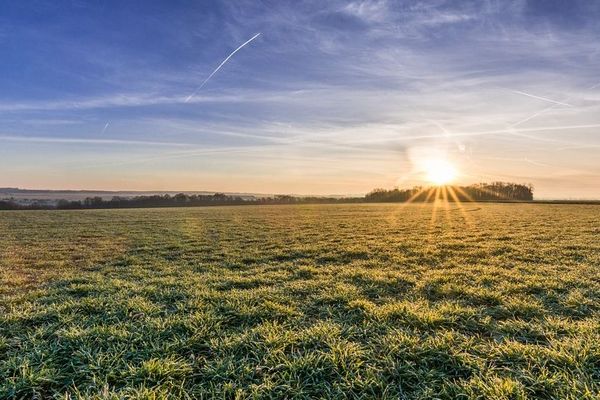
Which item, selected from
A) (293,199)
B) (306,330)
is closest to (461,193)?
(293,199)

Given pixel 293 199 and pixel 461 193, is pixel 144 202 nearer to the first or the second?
pixel 293 199

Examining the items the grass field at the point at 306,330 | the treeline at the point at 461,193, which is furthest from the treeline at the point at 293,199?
the grass field at the point at 306,330

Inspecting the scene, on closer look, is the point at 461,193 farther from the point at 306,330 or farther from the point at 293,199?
the point at 306,330

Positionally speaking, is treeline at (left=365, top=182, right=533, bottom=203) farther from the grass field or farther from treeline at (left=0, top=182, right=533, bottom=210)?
the grass field

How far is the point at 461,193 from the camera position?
401 feet

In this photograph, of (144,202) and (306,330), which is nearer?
(306,330)

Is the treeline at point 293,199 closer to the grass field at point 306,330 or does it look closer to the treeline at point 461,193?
the treeline at point 461,193

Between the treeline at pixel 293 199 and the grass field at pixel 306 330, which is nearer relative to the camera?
the grass field at pixel 306 330

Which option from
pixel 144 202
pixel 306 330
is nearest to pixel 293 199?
pixel 144 202

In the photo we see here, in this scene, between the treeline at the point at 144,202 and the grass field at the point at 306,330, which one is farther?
the treeline at the point at 144,202

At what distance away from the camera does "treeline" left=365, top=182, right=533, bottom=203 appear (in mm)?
108375

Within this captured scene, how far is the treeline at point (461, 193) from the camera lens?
10838cm

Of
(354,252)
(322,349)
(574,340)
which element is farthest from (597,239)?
(322,349)

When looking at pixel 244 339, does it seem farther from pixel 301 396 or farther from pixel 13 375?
pixel 13 375
